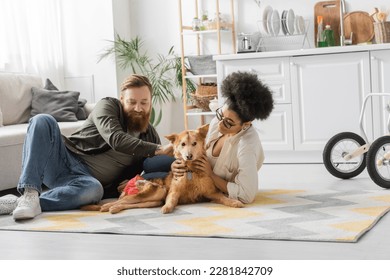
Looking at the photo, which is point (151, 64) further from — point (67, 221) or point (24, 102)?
point (67, 221)

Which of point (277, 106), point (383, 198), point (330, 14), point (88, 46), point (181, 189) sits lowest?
point (383, 198)

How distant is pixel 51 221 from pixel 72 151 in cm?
54

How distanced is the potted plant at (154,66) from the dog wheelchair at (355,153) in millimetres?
2305

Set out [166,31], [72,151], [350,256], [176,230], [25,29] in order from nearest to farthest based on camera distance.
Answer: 1. [350,256]
2. [176,230]
3. [72,151]
4. [25,29]
5. [166,31]

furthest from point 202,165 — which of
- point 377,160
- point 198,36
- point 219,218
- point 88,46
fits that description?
point 88,46

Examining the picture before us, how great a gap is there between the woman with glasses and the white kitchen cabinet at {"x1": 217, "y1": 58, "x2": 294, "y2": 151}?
1973 mm

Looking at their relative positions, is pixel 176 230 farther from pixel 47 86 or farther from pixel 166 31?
pixel 166 31

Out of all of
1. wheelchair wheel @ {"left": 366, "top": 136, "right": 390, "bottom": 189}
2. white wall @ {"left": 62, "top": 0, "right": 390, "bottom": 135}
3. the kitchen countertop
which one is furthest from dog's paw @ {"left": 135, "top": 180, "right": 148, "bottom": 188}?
white wall @ {"left": 62, "top": 0, "right": 390, "bottom": 135}

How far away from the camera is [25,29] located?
20.3 ft

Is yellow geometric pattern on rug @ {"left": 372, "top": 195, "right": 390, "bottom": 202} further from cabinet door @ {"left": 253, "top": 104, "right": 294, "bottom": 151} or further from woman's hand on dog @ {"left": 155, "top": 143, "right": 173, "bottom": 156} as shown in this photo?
cabinet door @ {"left": 253, "top": 104, "right": 294, "bottom": 151}

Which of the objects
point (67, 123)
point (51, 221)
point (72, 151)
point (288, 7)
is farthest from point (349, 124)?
point (51, 221)

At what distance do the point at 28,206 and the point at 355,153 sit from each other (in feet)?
6.47

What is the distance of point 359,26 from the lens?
19.3 ft

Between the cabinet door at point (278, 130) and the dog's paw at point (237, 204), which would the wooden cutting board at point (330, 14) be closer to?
the cabinet door at point (278, 130)
